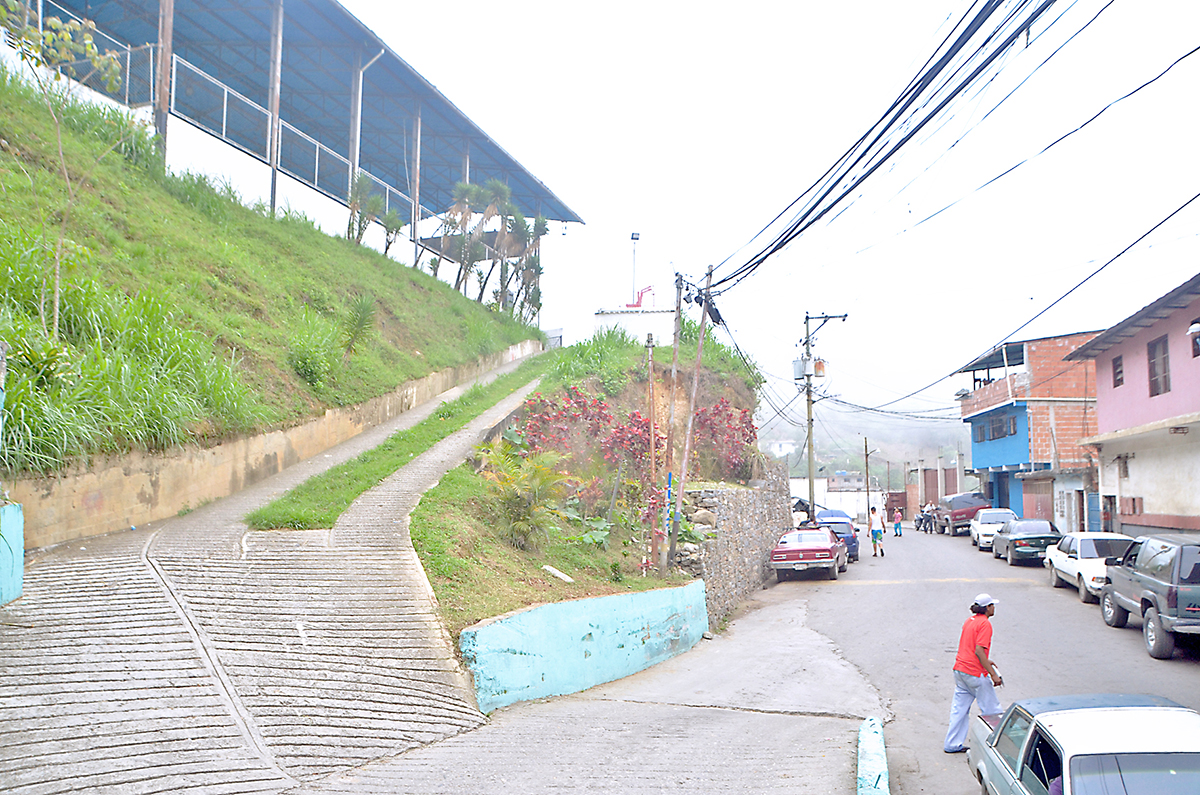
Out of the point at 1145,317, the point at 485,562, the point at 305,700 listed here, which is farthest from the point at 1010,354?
the point at 305,700

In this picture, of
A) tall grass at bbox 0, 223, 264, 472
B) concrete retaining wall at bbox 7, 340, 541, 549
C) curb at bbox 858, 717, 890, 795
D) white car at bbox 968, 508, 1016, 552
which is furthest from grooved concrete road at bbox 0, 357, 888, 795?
white car at bbox 968, 508, 1016, 552

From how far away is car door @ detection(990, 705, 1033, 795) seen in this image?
4.97m

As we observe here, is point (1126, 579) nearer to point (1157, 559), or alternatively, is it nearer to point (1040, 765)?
point (1157, 559)

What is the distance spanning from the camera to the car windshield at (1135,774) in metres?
4.15

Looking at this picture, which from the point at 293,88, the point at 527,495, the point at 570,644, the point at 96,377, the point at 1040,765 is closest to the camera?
the point at 1040,765

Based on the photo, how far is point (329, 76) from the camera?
30.8m

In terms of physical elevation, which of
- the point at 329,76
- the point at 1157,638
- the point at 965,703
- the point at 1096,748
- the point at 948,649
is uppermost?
the point at 329,76

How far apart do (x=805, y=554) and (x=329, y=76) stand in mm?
26129

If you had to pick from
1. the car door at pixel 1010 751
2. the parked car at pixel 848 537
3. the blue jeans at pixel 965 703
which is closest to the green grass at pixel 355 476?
the blue jeans at pixel 965 703

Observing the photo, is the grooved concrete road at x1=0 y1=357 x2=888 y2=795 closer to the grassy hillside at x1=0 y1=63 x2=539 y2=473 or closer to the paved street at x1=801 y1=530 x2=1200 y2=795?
the paved street at x1=801 y1=530 x2=1200 y2=795

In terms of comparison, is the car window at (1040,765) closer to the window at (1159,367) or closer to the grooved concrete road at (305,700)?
the grooved concrete road at (305,700)

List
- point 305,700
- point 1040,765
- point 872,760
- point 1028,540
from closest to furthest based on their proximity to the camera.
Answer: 1. point 1040,765
2. point 872,760
3. point 305,700
4. point 1028,540

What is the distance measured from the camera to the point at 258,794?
5074 mm

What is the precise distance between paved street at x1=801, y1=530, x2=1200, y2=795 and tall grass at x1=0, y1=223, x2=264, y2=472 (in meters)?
9.51
